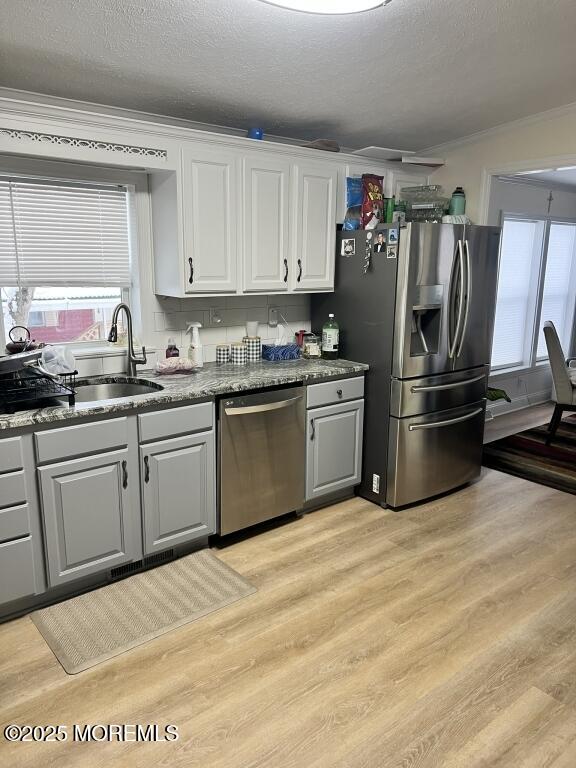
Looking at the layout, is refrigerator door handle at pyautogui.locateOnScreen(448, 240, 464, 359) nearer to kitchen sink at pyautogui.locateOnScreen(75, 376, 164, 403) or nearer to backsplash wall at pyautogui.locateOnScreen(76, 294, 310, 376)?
backsplash wall at pyautogui.locateOnScreen(76, 294, 310, 376)

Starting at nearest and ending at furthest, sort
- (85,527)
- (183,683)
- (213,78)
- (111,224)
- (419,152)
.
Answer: (183,683)
(85,527)
(213,78)
(111,224)
(419,152)

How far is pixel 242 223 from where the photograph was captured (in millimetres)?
3221

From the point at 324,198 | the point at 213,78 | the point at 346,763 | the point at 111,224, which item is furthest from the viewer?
the point at 324,198

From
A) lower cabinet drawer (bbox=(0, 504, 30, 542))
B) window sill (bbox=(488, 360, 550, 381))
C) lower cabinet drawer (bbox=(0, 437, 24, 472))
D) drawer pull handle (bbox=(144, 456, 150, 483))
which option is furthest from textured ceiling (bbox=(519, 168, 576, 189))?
lower cabinet drawer (bbox=(0, 504, 30, 542))

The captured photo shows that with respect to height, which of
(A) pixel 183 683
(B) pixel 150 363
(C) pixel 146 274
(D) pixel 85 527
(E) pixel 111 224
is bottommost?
(A) pixel 183 683

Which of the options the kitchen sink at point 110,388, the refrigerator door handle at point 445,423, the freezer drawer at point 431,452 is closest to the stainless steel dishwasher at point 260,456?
the kitchen sink at point 110,388

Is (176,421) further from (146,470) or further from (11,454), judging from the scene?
(11,454)

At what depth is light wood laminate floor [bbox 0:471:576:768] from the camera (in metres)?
1.83

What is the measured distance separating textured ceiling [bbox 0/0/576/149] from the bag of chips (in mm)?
348

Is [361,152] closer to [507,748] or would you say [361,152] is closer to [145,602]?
[145,602]

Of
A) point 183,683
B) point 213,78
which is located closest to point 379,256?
point 213,78

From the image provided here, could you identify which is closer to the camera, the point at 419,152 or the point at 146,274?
the point at 146,274

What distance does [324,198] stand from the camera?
3531 millimetres

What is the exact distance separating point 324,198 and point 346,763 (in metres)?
2.96
